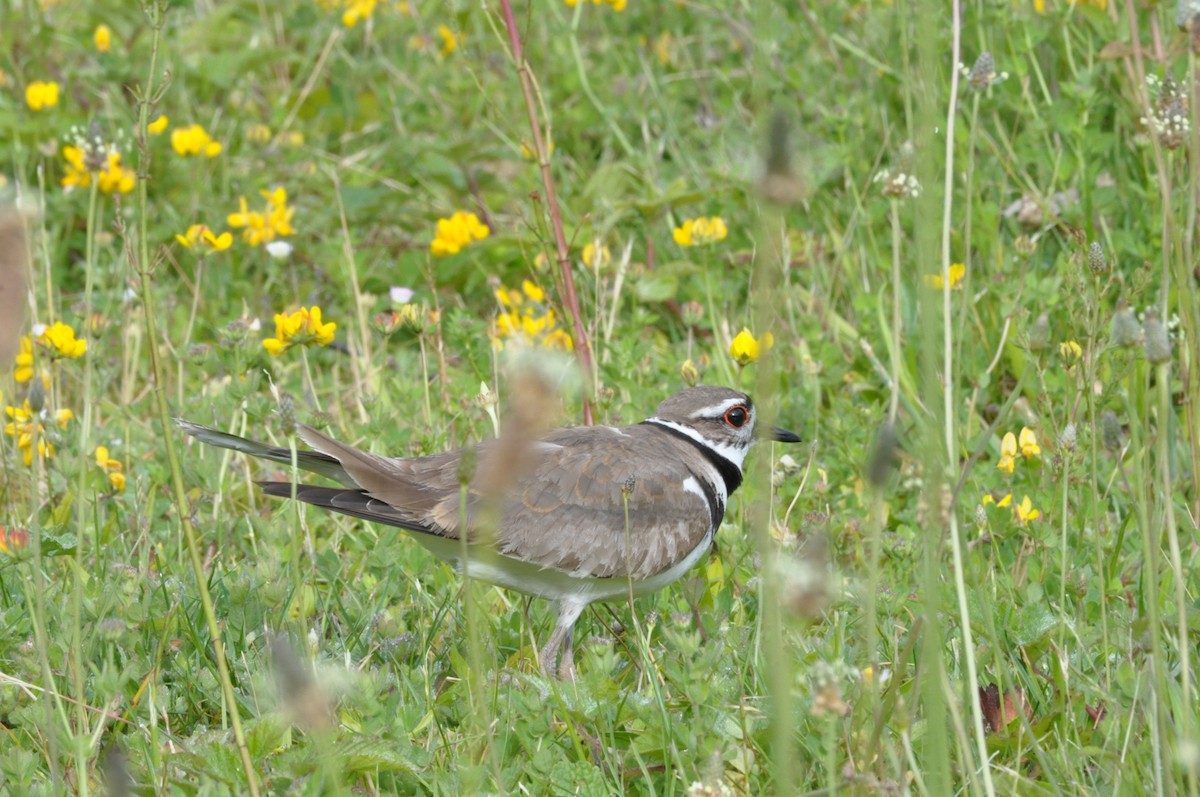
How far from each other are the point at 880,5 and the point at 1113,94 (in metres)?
1.54

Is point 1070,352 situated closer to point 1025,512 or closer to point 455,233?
point 1025,512

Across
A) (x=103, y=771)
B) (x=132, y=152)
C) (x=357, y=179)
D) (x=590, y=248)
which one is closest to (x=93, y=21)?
(x=132, y=152)

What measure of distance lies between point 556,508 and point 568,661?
41 centimetres

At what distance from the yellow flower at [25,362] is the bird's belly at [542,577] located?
83.3 inches

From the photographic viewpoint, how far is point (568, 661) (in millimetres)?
3863

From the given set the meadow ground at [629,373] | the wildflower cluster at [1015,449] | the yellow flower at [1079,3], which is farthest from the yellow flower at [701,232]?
the wildflower cluster at [1015,449]

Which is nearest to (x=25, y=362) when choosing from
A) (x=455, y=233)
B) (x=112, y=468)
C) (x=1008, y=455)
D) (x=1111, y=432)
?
(x=112, y=468)

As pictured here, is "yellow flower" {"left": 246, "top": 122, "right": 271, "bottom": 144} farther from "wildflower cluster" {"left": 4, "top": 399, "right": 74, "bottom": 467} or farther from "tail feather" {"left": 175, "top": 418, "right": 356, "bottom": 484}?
"tail feather" {"left": 175, "top": 418, "right": 356, "bottom": 484}

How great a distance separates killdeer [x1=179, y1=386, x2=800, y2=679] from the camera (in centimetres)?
377

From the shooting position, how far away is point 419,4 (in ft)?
28.3

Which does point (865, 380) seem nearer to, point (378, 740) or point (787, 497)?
point (787, 497)

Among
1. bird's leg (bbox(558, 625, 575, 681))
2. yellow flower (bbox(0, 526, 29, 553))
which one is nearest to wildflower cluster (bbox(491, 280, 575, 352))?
bird's leg (bbox(558, 625, 575, 681))

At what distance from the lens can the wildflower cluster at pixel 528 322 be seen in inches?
216

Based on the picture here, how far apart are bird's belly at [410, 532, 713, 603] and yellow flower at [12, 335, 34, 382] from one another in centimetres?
212
